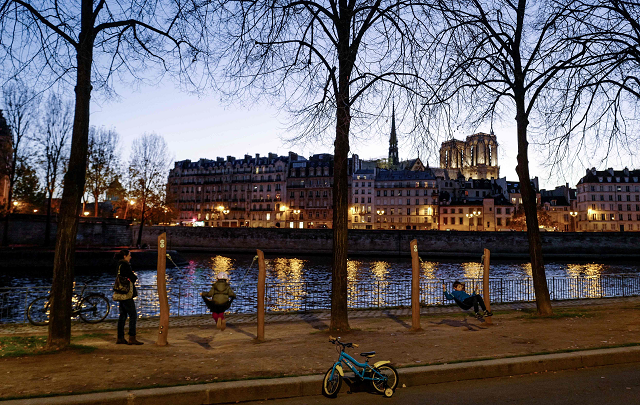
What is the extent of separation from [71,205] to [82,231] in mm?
50981

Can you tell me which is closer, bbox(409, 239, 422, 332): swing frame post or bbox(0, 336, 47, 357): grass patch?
bbox(0, 336, 47, 357): grass patch

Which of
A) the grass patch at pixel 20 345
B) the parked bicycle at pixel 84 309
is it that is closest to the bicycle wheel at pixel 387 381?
the grass patch at pixel 20 345

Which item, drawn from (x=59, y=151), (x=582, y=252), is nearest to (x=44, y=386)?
(x=59, y=151)

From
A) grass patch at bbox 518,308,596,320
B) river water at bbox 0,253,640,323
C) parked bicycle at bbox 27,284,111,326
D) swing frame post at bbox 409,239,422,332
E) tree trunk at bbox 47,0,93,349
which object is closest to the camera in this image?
tree trunk at bbox 47,0,93,349

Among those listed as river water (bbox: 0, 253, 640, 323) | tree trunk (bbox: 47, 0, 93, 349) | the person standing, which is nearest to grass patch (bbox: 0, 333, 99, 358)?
tree trunk (bbox: 47, 0, 93, 349)

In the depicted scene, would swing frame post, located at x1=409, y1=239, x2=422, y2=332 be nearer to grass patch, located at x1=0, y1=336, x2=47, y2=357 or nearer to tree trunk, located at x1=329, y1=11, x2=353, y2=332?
tree trunk, located at x1=329, y1=11, x2=353, y2=332

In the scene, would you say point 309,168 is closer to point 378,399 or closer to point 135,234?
point 135,234

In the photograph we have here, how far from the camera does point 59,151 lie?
45438mm

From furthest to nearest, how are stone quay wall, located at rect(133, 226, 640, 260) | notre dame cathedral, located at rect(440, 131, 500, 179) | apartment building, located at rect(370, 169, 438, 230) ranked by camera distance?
apartment building, located at rect(370, 169, 438, 230), stone quay wall, located at rect(133, 226, 640, 260), notre dame cathedral, located at rect(440, 131, 500, 179)

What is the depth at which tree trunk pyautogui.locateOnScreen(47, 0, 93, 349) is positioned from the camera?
9445 mm

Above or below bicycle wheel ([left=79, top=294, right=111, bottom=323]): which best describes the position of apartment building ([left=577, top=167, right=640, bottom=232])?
above

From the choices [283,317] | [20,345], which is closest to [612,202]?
[283,317]

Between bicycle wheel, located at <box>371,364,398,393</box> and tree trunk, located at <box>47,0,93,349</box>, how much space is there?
6.19 meters

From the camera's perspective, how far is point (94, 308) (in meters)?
14.8
